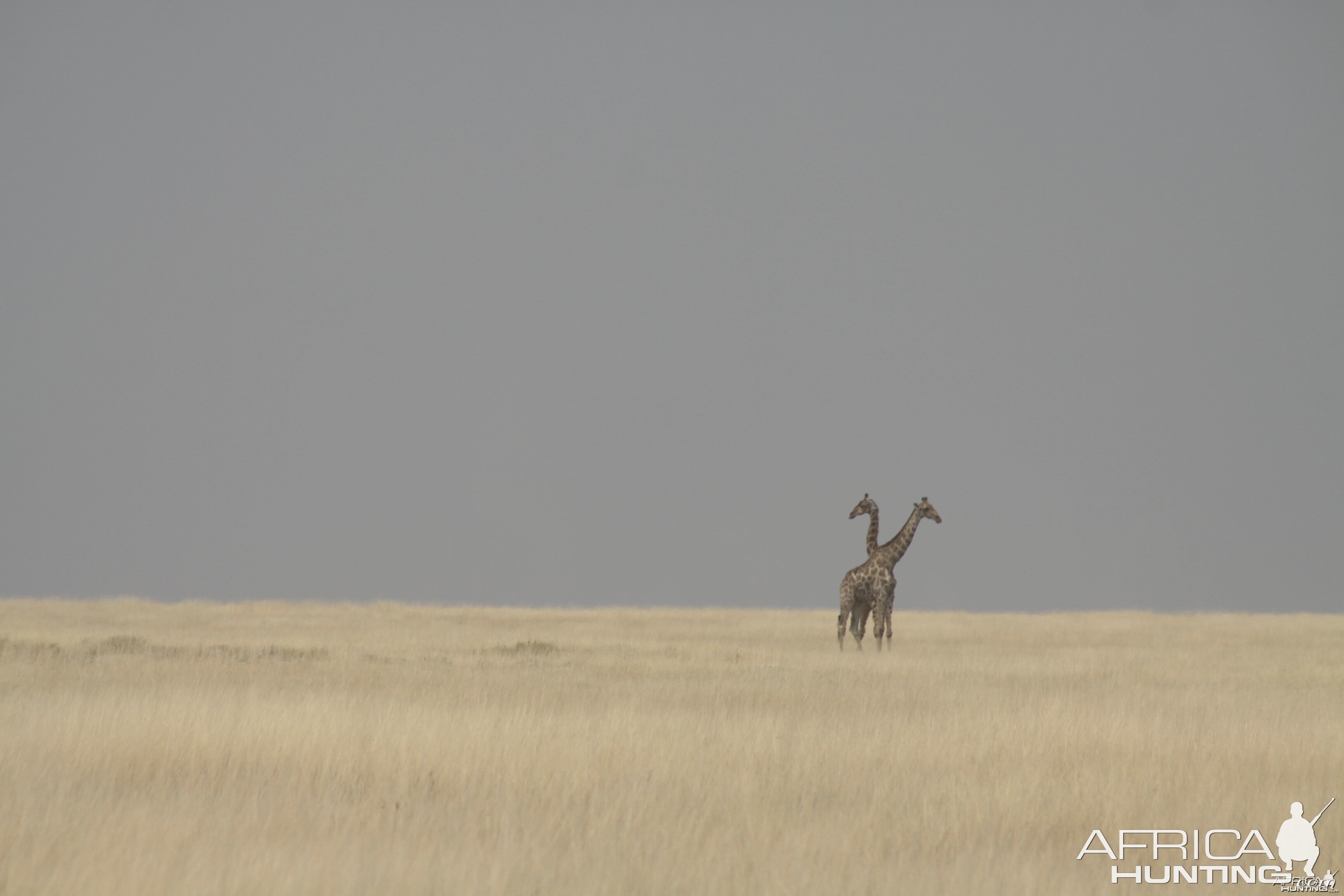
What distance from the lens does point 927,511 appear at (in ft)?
84.7

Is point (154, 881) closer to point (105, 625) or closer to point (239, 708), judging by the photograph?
point (239, 708)

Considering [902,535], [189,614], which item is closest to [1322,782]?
[902,535]

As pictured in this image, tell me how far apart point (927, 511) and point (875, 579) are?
1878 mm

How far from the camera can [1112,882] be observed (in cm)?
693

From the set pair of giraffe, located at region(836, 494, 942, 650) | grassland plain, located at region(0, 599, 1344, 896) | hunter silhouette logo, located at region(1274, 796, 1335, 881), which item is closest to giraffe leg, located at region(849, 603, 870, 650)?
pair of giraffe, located at region(836, 494, 942, 650)

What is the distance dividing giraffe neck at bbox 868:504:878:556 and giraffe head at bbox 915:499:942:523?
0.87 meters

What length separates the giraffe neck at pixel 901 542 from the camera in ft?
84.6

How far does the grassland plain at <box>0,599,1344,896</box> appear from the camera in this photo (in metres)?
6.92
